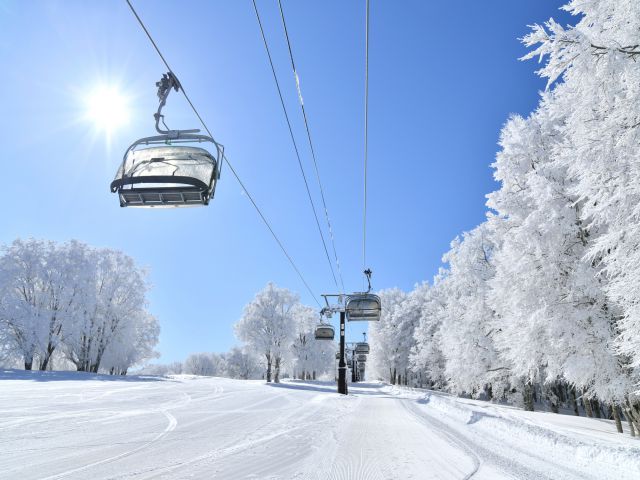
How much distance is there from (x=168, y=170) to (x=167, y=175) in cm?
15

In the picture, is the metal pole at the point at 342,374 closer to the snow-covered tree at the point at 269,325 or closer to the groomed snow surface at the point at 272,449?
the groomed snow surface at the point at 272,449

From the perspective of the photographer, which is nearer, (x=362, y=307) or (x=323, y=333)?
(x=362, y=307)

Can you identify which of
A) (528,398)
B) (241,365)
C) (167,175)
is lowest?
(241,365)

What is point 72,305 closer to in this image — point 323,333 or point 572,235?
point 323,333

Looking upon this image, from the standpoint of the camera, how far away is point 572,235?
12867mm

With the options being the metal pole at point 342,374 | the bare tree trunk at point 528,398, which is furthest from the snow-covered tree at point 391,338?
the bare tree trunk at point 528,398

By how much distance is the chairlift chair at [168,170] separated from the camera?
6.91 metres

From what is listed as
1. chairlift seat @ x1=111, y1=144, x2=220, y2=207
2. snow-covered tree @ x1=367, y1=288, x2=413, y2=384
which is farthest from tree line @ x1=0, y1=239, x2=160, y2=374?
chairlift seat @ x1=111, y1=144, x2=220, y2=207

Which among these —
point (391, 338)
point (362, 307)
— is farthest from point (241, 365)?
point (362, 307)

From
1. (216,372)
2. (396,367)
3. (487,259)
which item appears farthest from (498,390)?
(216,372)

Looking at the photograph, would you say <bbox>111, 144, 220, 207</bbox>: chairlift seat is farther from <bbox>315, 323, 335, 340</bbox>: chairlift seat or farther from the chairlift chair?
<bbox>315, 323, 335, 340</bbox>: chairlift seat

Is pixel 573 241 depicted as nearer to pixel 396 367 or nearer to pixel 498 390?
pixel 498 390

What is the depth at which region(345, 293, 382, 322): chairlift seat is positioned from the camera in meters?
22.6

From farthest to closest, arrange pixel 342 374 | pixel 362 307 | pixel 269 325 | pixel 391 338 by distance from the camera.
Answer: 1. pixel 391 338
2. pixel 269 325
3. pixel 342 374
4. pixel 362 307
